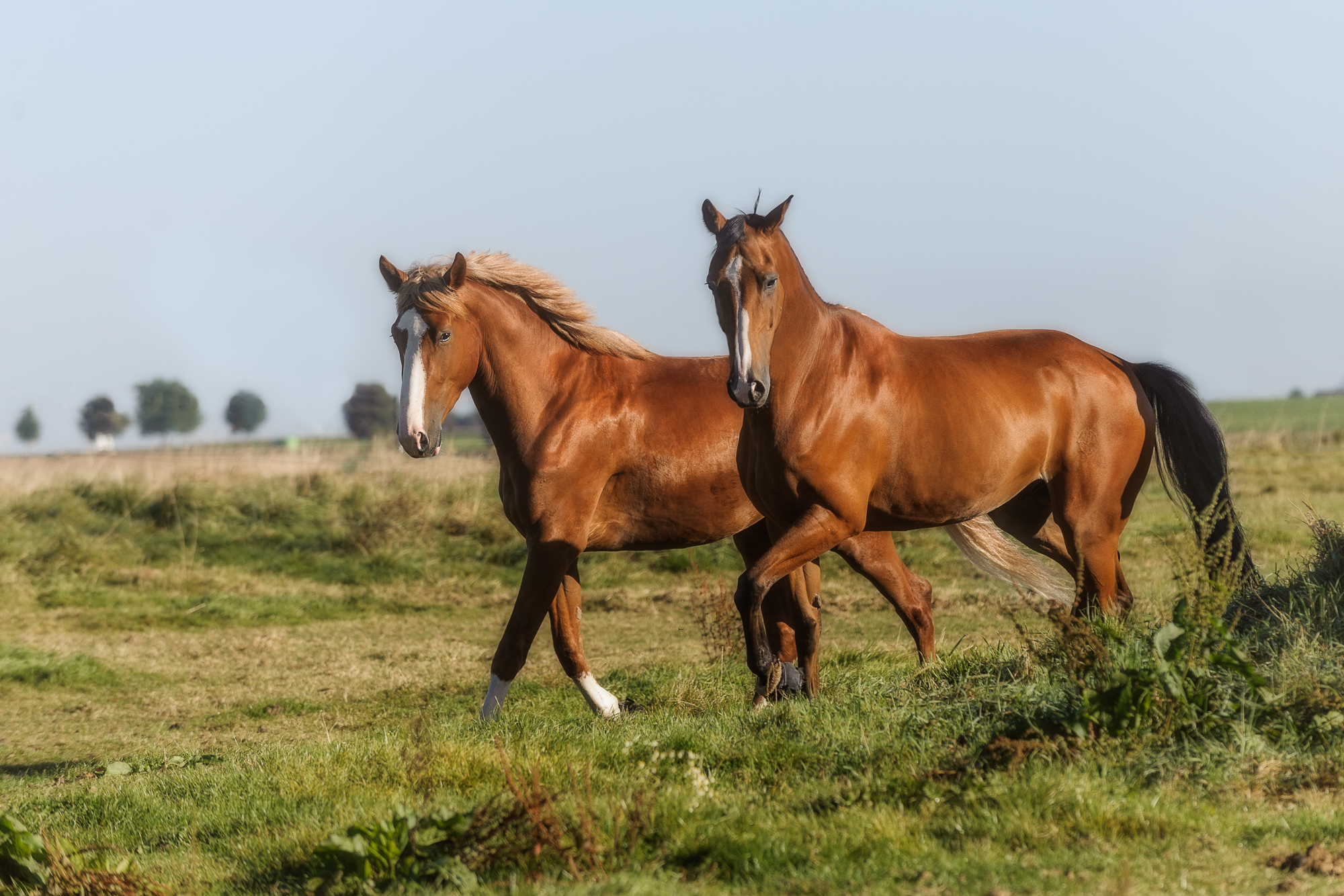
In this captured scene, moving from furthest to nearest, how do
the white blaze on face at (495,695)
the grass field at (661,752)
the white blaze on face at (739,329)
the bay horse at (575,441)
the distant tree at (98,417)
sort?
the distant tree at (98,417) < the bay horse at (575,441) < the white blaze on face at (495,695) < the white blaze on face at (739,329) < the grass field at (661,752)

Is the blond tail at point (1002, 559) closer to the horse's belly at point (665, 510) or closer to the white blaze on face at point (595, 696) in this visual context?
the horse's belly at point (665, 510)

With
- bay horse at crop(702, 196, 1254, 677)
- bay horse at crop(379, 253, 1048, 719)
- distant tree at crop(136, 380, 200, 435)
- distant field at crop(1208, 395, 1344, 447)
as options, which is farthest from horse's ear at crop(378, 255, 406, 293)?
distant tree at crop(136, 380, 200, 435)

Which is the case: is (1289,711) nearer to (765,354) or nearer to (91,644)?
(765,354)

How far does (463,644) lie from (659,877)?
6.13 metres

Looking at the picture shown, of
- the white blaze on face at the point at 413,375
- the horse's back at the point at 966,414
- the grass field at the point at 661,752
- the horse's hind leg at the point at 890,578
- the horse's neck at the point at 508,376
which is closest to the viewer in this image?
the grass field at the point at 661,752

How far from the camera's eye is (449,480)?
14961 millimetres

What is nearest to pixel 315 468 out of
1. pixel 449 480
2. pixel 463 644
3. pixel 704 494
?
pixel 449 480

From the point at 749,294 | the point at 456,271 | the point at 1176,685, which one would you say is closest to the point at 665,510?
the point at 456,271

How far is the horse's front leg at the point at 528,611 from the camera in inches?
211

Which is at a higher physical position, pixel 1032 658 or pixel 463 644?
pixel 1032 658

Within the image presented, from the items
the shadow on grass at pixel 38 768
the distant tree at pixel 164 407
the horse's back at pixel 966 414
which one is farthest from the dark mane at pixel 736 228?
the distant tree at pixel 164 407

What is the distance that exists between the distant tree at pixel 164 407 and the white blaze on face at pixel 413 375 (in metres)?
42.6

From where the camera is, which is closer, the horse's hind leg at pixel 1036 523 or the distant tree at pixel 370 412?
the horse's hind leg at pixel 1036 523

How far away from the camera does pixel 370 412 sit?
102 ft
